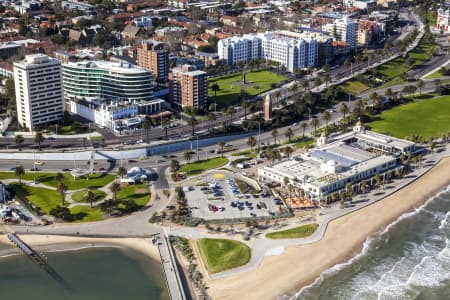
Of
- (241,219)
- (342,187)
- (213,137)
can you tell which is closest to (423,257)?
(342,187)

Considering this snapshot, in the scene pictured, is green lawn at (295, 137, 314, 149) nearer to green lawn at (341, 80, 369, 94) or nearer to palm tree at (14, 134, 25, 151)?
green lawn at (341, 80, 369, 94)

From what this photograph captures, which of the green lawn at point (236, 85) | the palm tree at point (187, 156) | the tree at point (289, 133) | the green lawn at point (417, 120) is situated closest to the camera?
the palm tree at point (187, 156)

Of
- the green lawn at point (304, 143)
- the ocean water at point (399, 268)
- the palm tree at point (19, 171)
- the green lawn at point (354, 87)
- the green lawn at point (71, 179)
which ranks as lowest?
the ocean water at point (399, 268)

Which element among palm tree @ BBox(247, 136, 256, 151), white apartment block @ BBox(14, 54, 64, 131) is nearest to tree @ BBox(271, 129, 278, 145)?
palm tree @ BBox(247, 136, 256, 151)

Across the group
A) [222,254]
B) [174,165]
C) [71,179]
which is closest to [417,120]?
[174,165]

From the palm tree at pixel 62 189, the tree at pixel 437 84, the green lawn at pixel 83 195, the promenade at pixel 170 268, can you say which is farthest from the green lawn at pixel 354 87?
the promenade at pixel 170 268

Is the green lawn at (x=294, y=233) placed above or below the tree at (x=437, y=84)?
below

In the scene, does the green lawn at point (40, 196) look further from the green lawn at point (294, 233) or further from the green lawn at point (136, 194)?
the green lawn at point (294, 233)
